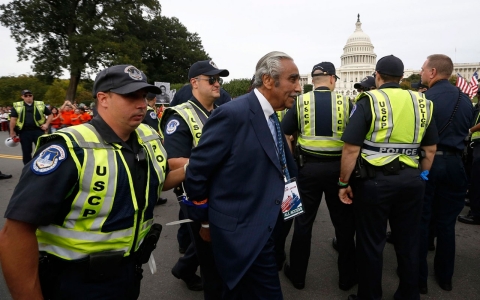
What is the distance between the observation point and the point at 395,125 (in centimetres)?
260

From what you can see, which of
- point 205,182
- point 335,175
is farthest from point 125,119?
point 335,175

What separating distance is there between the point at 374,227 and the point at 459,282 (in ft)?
4.67

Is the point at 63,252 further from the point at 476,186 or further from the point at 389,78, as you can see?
the point at 476,186

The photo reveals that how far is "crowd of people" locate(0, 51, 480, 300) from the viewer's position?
1.49 metres

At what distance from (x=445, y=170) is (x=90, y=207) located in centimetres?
325

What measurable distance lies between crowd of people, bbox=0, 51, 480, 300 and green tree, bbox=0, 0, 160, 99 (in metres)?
27.0

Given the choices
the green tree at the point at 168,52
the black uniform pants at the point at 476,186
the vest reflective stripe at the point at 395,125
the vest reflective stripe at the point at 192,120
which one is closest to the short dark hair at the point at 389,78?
the vest reflective stripe at the point at 395,125

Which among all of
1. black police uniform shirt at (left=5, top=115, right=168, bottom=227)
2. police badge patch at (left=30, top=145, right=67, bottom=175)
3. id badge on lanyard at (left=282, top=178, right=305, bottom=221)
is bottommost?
id badge on lanyard at (left=282, top=178, right=305, bottom=221)

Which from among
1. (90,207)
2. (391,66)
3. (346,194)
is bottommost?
(346,194)

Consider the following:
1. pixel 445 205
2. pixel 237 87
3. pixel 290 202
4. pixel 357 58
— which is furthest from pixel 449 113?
pixel 357 58

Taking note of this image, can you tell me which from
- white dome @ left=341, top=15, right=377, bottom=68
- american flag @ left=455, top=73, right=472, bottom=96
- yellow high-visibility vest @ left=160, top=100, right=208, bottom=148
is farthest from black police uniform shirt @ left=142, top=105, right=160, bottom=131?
white dome @ left=341, top=15, right=377, bottom=68

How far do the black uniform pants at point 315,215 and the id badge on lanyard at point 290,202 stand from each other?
3.10 ft

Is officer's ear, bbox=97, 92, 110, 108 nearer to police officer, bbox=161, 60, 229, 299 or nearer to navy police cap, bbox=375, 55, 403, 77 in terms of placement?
police officer, bbox=161, 60, 229, 299

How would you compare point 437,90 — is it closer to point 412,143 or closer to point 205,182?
point 412,143
